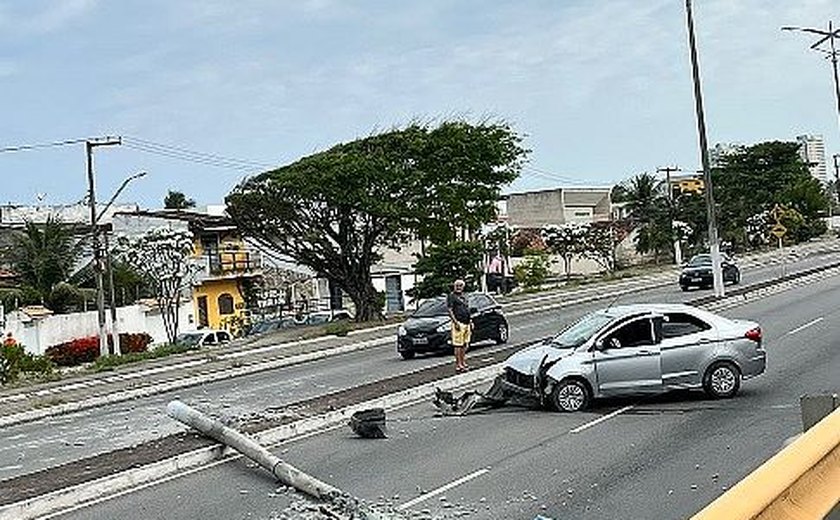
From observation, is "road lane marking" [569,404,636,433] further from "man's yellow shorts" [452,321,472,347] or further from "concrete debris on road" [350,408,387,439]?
"man's yellow shorts" [452,321,472,347]

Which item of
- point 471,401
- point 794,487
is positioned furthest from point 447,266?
point 794,487

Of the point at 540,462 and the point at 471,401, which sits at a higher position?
the point at 471,401

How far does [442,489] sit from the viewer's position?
40.3 ft

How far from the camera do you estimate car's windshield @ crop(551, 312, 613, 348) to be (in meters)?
17.9

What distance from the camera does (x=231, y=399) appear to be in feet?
80.8

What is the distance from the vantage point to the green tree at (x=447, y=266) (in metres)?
55.8

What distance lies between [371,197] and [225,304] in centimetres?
2578

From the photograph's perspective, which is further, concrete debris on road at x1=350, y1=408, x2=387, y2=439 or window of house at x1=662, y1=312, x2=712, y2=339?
window of house at x1=662, y1=312, x2=712, y2=339

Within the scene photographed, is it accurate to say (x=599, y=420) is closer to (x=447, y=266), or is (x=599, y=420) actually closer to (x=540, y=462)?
(x=540, y=462)

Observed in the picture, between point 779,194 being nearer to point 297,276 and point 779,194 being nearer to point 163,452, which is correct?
point 297,276

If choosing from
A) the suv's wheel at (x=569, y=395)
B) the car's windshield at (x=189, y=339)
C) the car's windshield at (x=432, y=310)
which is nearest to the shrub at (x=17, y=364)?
the car's windshield at (x=189, y=339)

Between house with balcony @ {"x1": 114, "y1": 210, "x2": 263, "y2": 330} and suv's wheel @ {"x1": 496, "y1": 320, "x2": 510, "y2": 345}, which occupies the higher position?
house with balcony @ {"x1": 114, "y1": 210, "x2": 263, "y2": 330}

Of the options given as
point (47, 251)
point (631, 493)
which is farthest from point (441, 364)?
point (47, 251)

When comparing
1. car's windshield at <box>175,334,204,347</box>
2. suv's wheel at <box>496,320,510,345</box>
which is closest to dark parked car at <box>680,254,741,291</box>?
car's windshield at <box>175,334,204,347</box>
